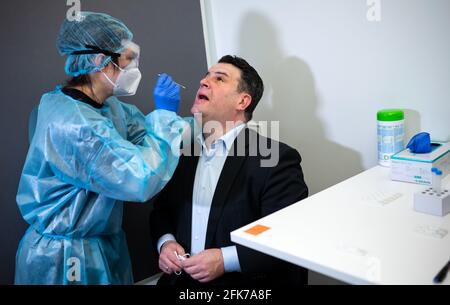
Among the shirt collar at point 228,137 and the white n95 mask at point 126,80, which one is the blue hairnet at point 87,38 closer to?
the white n95 mask at point 126,80

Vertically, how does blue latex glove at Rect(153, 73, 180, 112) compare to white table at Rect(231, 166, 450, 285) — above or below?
above

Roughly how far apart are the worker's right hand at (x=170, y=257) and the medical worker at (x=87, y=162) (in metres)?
0.20

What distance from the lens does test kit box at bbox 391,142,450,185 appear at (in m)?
1.24

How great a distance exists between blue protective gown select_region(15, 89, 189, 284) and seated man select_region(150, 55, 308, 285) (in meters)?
0.23

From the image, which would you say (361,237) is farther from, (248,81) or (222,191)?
(248,81)

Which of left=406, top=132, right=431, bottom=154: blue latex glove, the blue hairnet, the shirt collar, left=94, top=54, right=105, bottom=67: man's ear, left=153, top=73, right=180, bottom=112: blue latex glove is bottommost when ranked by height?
left=406, top=132, right=431, bottom=154: blue latex glove

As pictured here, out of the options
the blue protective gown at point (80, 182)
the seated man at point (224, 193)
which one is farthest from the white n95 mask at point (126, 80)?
the seated man at point (224, 193)

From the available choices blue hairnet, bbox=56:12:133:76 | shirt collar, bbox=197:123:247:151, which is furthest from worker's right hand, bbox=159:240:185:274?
blue hairnet, bbox=56:12:133:76

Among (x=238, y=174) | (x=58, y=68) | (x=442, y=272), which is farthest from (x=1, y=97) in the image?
(x=442, y=272)

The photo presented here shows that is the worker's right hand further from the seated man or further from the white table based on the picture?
the white table

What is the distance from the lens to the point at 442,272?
768 millimetres

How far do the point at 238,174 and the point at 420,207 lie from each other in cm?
64

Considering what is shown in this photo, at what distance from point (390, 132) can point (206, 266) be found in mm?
854

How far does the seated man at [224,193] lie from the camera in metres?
1.34
